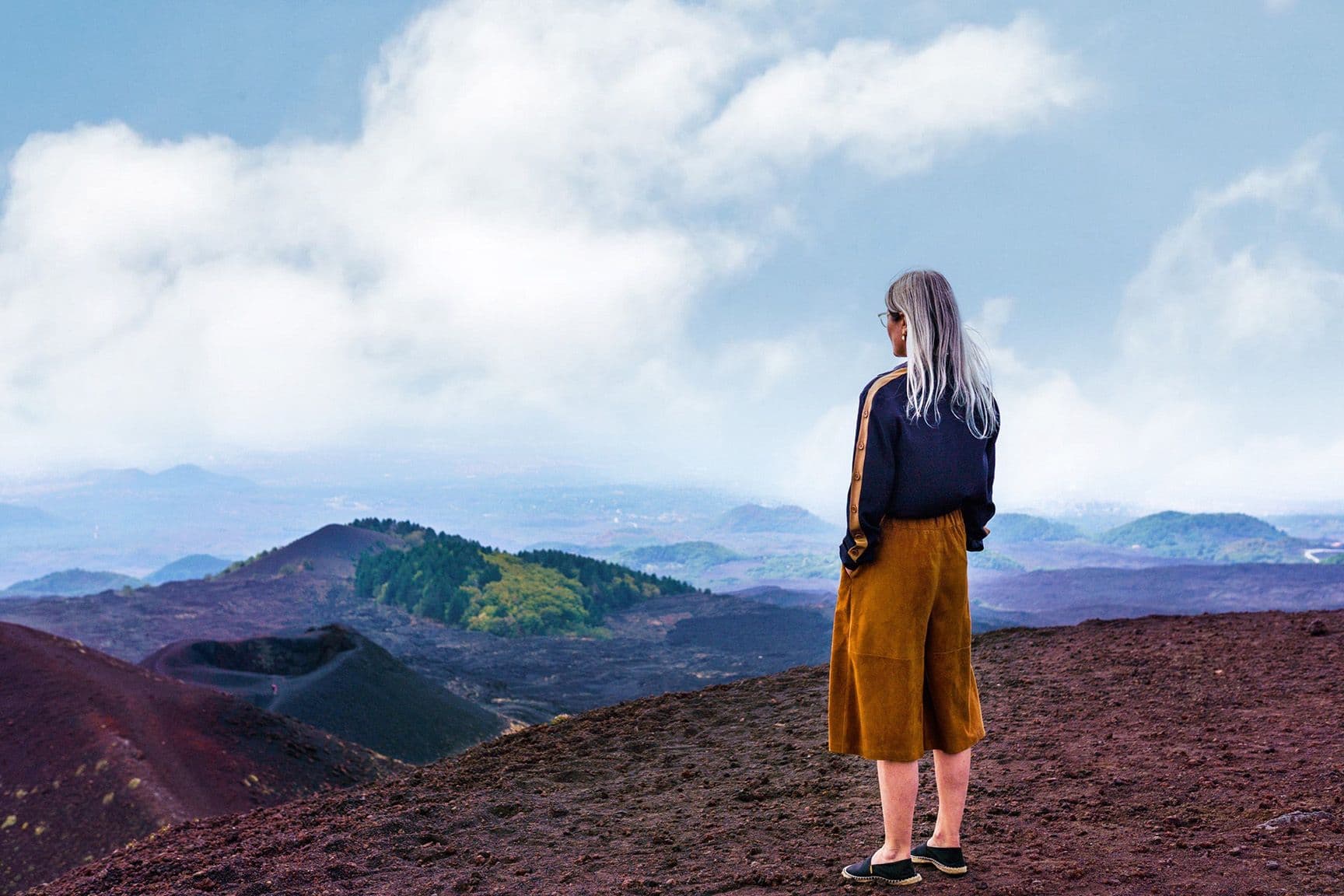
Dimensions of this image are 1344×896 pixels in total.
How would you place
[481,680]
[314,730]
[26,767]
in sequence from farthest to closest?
[481,680] < [314,730] < [26,767]

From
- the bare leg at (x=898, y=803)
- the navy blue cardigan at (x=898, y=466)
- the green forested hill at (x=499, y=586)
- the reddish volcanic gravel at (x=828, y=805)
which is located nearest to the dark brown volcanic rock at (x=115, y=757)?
the reddish volcanic gravel at (x=828, y=805)

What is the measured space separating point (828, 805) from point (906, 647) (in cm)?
293

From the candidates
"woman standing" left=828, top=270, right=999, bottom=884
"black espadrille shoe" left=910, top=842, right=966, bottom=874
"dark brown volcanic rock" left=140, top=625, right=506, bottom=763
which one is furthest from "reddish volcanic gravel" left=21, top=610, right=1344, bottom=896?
"dark brown volcanic rock" left=140, top=625, right=506, bottom=763

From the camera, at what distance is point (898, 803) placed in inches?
185

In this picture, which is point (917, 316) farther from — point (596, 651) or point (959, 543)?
point (596, 651)

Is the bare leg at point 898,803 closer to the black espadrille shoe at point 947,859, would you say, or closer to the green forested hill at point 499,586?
the black espadrille shoe at point 947,859

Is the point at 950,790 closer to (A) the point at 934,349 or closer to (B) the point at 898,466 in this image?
(B) the point at 898,466

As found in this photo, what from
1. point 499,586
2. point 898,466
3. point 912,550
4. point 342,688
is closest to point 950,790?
point 912,550

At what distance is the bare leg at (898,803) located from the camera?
4.67 meters

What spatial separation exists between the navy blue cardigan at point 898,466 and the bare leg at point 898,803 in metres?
1.00

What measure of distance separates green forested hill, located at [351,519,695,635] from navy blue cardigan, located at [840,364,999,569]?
5173 cm

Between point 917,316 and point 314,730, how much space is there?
18.1 m

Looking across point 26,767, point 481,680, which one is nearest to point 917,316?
point 26,767

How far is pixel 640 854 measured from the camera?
620cm
